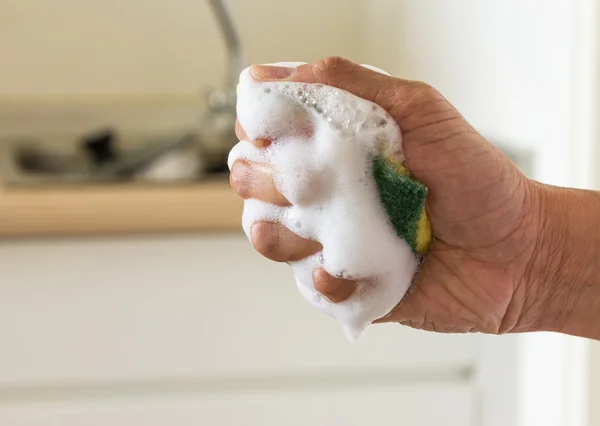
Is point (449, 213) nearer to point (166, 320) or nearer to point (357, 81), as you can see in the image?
point (357, 81)

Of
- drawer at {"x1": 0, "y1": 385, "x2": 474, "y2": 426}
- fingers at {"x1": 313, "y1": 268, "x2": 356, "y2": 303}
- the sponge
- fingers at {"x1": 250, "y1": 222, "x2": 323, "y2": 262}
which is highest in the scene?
the sponge

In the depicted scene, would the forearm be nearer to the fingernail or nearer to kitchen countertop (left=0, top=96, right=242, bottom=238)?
the fingernail

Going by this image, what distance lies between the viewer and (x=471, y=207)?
40 cm

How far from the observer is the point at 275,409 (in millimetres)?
682

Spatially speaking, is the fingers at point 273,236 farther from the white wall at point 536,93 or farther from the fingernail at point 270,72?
the white wall at point 536,93

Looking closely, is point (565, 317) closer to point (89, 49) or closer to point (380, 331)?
point (380, 331)

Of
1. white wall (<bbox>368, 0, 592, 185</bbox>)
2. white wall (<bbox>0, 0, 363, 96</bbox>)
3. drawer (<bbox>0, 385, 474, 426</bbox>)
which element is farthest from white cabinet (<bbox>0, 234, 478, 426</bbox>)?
white wall (<bbox>0, 0, 363, 96</bbox>)

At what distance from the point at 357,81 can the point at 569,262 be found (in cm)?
20

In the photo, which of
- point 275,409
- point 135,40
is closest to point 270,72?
point 275,409

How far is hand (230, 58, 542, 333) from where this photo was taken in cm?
38

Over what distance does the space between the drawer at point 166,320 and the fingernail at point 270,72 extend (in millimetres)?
272

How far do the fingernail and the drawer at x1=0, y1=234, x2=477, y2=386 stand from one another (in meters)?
0.27

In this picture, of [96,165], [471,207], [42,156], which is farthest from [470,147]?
[42,156]

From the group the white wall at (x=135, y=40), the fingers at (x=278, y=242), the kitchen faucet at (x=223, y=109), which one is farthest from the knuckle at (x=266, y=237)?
the white wall at (x=135, y=40)
